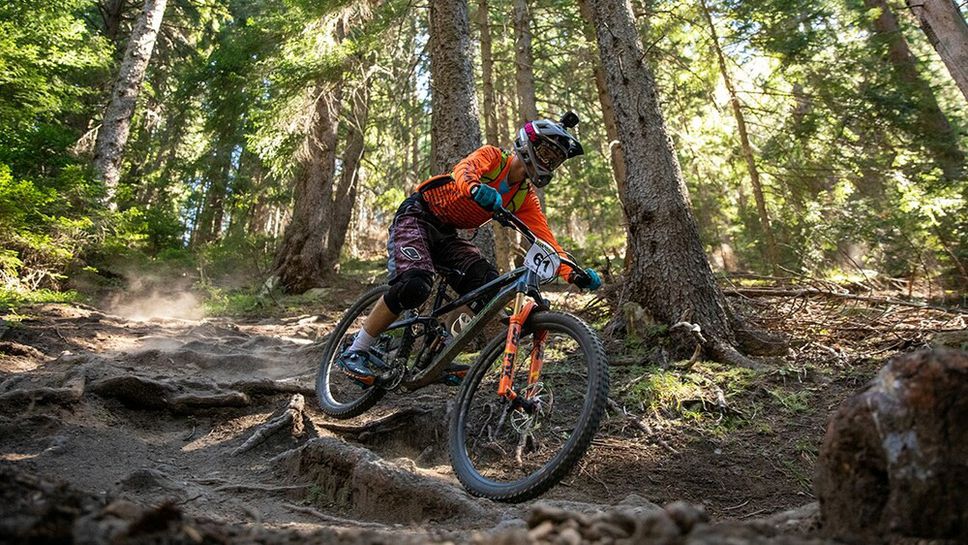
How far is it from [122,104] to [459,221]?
35.2ft

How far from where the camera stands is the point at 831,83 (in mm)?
11070

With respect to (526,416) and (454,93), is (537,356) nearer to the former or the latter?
(526,416)

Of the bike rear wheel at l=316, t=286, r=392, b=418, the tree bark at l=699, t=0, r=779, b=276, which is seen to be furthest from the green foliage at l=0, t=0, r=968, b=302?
the bike rear wheel at l=316, t=286, r=392, b=418

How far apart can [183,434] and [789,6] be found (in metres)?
12.1

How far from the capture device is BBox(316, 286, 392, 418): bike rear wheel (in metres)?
4.72

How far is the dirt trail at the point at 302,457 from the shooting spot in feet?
10.4

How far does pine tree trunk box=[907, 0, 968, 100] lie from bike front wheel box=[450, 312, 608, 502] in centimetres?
631

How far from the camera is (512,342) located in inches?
144

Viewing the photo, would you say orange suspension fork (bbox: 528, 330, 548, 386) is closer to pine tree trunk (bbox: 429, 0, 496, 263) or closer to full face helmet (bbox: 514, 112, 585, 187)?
full face helmet (bbox: 514, 112, 585, 187)

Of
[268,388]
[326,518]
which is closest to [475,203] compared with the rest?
[326,518]

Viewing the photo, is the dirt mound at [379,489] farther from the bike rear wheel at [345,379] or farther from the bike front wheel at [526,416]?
the bike rear wheel at [345,379]

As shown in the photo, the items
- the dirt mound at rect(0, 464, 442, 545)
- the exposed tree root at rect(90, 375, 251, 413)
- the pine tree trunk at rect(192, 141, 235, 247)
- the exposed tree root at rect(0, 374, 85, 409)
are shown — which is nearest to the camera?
the dirt mound at rect(0, 464, 442, 545)

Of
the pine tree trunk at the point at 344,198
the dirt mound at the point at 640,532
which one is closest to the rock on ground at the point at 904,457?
the dirt mound at the point at 640,532

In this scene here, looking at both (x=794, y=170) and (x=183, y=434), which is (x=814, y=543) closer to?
(x=183, y=434)
